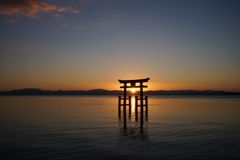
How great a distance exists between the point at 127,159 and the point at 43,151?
4.17 metres

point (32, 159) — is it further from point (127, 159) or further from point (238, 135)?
→ point (238, 135)

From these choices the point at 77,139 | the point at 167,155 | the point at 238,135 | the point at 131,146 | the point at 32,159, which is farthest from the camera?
the point at 238,135

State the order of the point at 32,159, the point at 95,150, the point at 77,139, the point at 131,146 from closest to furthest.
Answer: the point at 32,159
the point at 95,150
the point at 131,146
the point at 77,139

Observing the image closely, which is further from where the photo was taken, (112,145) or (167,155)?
(112,145)

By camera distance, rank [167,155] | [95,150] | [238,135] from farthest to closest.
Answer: [238,135], [95,150], [167,155]

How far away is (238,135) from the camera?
1579 centimetres

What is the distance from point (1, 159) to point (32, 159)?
1.33 m

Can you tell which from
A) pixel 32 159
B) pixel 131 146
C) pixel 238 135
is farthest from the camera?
pixel 238 135

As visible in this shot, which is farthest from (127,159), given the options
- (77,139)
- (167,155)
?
(77,139)

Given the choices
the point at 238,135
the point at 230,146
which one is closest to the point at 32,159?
the point at 230,146

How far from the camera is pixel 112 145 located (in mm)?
12336

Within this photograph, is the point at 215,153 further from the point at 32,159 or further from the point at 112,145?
the point at 32,159

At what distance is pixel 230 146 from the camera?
40.7ft

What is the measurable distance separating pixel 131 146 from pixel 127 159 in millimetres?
2413
